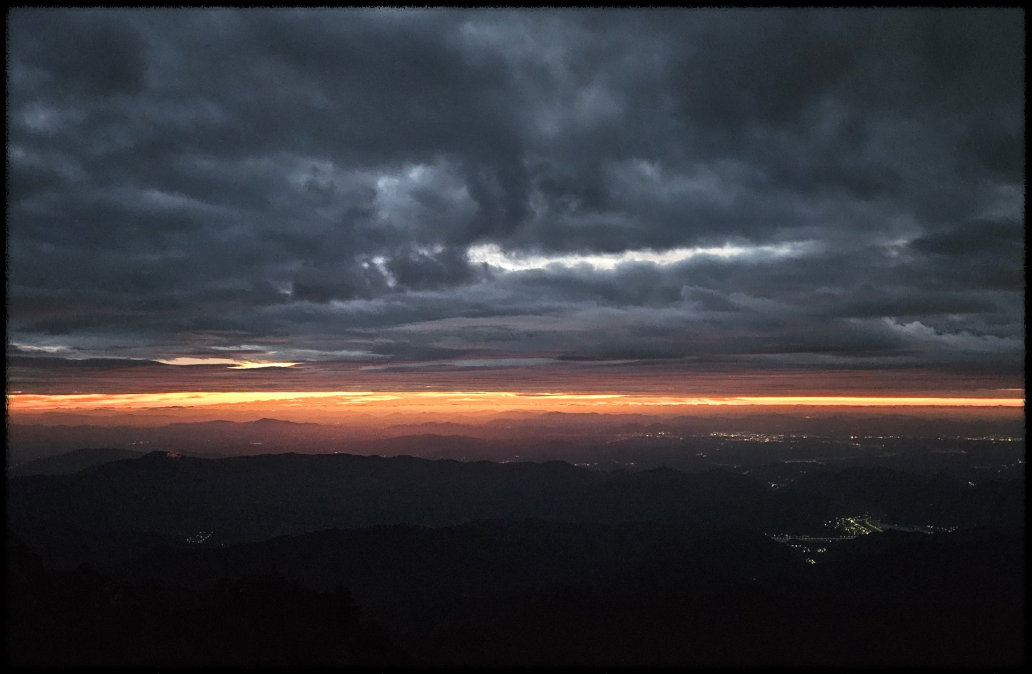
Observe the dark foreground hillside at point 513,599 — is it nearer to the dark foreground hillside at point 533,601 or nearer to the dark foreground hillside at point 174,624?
the dark foreground hillside at point 174,624

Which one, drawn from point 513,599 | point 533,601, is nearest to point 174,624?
point 533,601

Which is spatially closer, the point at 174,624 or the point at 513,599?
the point at 174,624

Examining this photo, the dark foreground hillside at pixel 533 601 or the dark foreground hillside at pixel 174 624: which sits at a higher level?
the dark foreground hillside at pixel 174 624

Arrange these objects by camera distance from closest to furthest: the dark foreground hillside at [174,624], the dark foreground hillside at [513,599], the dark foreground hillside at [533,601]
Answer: the dark foreground hillside at [174,624] → the dark foreground hillside at [533,601] → the dark foreground hillside at [513,599]

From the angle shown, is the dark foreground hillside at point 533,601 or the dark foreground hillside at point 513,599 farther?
the dark foreground hillside at point 513,599

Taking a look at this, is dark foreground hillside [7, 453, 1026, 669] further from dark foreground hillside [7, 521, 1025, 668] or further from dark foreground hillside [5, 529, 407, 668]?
dark foreground hillside [7, 521, 1025, 668]

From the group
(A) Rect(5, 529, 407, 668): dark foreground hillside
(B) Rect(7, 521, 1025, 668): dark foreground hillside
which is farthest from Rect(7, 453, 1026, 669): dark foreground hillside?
(B) Rect(7, 521, 1025, 668): dark foreground hillside

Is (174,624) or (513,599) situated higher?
(174,624)

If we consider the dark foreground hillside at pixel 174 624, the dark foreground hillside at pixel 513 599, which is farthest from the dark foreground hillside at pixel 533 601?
the dark foreground hillside at pixel 513 599

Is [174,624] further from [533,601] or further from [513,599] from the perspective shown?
[513,599]

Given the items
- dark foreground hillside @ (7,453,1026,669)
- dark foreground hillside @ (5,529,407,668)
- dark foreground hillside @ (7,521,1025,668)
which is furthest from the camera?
dark foreground hillside @ (7,453,1026,669)

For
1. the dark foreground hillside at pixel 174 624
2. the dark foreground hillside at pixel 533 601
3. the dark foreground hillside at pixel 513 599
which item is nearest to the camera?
the dark foreground hillside at pixel 174 624
